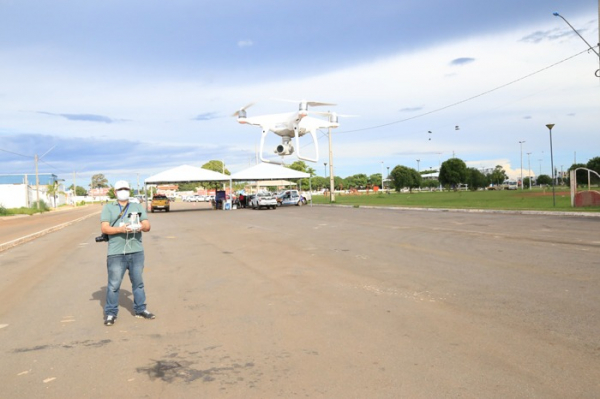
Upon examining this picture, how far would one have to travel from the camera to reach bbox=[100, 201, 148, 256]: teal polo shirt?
6645 mm

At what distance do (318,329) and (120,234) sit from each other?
2.82 m

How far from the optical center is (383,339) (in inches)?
223

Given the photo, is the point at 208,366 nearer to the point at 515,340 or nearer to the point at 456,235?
the point at 515,340

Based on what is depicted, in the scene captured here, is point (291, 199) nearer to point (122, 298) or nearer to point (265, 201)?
point (265, 201)

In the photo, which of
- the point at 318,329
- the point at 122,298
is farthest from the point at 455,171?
the point at 318,329

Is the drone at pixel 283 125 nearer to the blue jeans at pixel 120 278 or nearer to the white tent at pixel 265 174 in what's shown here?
the white tent at pixel 265 174

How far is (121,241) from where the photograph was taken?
22.2 feet

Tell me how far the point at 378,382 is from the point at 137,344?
9.24 ft

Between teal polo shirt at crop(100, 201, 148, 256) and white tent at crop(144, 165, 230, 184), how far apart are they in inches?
1683

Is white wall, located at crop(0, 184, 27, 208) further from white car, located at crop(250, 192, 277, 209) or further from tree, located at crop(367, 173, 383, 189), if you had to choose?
tree, located at crop(367, 173, 383, 189)

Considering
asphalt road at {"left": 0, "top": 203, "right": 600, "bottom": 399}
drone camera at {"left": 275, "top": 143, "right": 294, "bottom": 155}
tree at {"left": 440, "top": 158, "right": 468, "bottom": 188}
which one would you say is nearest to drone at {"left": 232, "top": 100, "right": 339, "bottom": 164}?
drone camera at {"left": 275, "top": 143, "right": 294, "bottom": 155}

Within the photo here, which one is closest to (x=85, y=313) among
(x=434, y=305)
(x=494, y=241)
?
(x=434, y=305)

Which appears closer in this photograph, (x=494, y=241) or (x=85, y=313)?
(x=85, y=313)

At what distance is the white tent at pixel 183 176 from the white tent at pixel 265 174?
7.11ft
